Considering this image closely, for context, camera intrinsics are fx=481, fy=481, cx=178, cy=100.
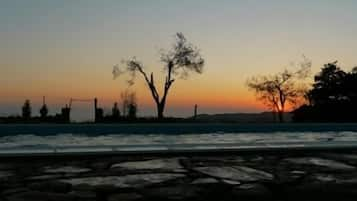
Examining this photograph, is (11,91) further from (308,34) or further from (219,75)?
(308,34)

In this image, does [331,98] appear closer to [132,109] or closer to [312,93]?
[312,93]

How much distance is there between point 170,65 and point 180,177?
56.8 ft

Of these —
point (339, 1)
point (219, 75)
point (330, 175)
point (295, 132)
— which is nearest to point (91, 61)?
point (219, 75)

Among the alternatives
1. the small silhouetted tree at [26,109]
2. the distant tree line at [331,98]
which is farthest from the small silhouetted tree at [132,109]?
the distant tree line at [331,98]

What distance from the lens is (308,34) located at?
58.1ft

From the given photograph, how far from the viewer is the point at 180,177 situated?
6641 millimetres

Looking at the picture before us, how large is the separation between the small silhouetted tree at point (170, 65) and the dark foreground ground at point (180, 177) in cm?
1381

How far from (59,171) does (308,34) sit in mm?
12967

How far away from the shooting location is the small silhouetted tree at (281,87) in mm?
A: 24078

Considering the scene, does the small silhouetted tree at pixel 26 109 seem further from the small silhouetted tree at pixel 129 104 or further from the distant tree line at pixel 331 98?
the distant tree line at pixel 331 98

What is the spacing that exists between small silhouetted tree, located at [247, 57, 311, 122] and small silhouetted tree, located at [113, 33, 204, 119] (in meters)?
3.14

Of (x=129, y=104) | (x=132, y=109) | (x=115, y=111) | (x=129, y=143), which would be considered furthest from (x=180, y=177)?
(x=129, y=104)

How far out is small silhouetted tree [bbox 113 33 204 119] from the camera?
75.7 ft

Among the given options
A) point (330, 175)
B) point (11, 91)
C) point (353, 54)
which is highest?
point (353, 54)
